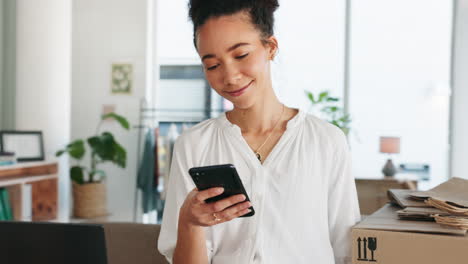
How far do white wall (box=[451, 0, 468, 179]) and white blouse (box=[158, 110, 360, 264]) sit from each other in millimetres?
4961

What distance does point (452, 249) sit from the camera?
0.92m

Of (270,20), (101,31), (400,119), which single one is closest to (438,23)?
(400,119)

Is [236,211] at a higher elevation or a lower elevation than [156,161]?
higher

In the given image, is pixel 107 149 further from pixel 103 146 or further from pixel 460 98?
pixel 460 98

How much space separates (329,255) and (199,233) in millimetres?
321

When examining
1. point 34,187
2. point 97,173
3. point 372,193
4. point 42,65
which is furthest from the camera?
point 97,173

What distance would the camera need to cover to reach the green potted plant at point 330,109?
570 centimetres

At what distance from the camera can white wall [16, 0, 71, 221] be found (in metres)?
5.02

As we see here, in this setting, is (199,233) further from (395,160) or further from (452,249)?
(395,160)

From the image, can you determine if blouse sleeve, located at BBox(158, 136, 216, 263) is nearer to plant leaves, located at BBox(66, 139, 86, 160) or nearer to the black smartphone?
the black smartphone

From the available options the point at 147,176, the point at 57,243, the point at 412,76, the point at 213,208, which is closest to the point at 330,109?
the point at 412,76

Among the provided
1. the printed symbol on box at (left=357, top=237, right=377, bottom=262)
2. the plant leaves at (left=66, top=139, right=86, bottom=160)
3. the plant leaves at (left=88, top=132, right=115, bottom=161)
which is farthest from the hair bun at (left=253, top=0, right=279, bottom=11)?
the plant leaves at (left=88, top=132, right=115, bottom=161)

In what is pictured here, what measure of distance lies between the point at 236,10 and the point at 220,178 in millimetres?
450

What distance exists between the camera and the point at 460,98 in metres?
5.82
